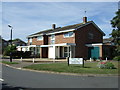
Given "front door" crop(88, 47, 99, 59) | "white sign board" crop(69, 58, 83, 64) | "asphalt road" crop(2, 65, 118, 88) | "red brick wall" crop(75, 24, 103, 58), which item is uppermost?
"red brick wall" crop(75, 24, 103, 58)

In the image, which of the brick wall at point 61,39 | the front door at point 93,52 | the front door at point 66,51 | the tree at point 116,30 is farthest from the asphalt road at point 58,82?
the front door at point 66,51

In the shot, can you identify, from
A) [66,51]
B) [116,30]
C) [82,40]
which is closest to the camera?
[116,30]

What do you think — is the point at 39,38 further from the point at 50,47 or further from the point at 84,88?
the point at 84,88

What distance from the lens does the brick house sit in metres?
32.9

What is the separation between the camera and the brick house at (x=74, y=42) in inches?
1293

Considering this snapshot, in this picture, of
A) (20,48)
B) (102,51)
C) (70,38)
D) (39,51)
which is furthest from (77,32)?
(20,48)

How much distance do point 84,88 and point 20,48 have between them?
142 ft

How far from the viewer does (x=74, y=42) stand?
32.9 m

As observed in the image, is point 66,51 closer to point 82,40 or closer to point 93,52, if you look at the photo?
point 82,40

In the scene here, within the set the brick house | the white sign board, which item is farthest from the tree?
the brick house

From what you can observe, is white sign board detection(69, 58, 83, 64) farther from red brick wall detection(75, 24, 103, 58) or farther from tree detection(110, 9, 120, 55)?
red brick wall detection(75, 24, 103, 58)

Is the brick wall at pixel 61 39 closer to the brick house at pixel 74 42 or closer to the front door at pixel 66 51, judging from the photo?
the brick house at pixel 74 42

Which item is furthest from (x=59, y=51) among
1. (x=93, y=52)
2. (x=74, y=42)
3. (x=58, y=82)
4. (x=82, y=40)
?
(x=58, y=82)

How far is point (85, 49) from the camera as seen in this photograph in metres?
34.0
